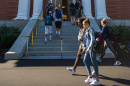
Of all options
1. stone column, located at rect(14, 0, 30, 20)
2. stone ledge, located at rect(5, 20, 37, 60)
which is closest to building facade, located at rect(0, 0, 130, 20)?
stone column, located at rect(14, 0, 30, 20)

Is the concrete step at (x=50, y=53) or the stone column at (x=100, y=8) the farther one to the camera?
the stone column at (x=100, y=8)

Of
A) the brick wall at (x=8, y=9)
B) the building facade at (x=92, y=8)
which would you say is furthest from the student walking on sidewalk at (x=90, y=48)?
the brick wall at (x=8, y=9)

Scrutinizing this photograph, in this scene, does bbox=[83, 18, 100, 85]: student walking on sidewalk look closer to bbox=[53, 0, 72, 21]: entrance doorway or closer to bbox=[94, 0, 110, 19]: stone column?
bbox=[94, 0, 110, 19]: stone column

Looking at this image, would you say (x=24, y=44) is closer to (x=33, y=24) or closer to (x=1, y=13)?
(x=33, y=24)

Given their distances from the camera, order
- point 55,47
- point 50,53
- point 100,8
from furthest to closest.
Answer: point 100,8 → point 55,47 → point 50,53

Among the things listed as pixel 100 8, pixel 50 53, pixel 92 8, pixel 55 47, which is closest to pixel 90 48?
pixel 50 53

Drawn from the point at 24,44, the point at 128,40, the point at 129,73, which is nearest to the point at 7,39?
the point at 24,44

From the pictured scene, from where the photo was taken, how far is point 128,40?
33.4 feet

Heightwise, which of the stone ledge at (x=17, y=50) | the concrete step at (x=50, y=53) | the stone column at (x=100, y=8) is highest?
the stone column at (x=100, y=8)

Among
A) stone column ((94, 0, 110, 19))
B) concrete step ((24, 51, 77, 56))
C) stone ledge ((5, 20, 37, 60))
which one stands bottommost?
concrete step ((24, 51, 77, 56))

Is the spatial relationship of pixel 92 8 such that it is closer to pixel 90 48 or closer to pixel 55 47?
pixel 55 47

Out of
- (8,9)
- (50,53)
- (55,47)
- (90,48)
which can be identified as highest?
(8,9)

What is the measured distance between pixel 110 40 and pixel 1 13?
12883 millimetres

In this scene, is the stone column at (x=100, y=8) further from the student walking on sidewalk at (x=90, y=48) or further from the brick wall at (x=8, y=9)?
the student walking on sidewalk at (x=90, y=48)
